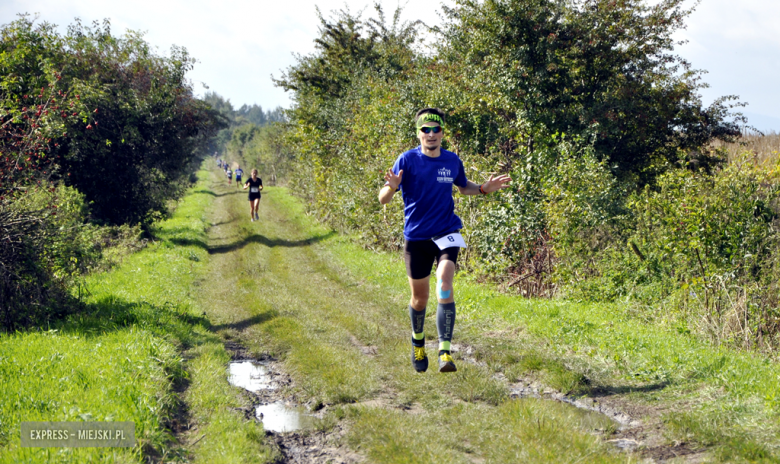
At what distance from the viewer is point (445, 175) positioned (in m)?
5.37

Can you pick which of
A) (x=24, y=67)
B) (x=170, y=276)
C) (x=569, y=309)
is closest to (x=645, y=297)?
(x=569, y=309)

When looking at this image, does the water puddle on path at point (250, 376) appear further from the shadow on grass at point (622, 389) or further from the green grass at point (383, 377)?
the shadow on grass at point (622, 389)

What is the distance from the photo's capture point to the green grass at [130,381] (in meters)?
4.07

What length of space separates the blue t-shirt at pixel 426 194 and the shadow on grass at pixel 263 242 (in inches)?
509

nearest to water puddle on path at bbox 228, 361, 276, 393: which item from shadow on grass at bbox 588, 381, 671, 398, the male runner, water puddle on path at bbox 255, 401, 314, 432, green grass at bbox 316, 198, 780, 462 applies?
Result: water puddle on path at bbox 255, 401, 314, 432

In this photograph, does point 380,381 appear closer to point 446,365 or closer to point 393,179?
point 446,365

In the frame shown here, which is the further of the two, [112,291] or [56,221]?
[112,291]

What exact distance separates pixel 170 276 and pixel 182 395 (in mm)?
7712

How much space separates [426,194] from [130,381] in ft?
10.8

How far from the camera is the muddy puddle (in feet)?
15.3

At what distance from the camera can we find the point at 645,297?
847 cm

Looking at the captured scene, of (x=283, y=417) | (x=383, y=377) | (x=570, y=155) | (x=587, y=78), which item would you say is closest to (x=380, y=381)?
(x=383, y=377)

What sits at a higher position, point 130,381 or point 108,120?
point 108,120

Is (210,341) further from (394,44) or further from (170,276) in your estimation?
(394,44)
